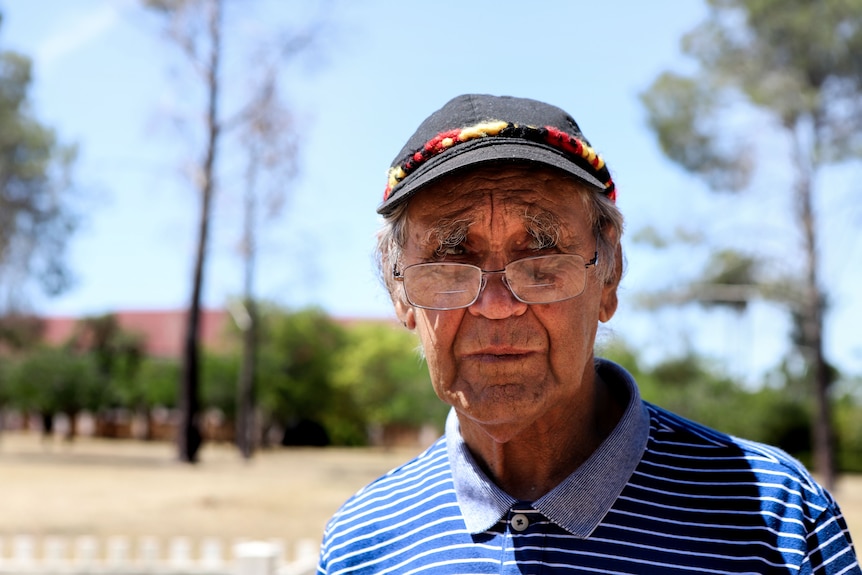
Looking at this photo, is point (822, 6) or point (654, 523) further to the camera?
point (822, 6)

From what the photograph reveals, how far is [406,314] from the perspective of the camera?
1.66 metres

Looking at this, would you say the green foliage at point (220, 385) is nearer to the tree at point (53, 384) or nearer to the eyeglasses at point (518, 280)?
the tree at point (53, 384)

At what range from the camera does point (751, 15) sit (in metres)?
19.4

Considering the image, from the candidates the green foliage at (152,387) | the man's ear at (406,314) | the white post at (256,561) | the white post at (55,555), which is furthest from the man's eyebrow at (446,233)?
the green foliage at (152,387)

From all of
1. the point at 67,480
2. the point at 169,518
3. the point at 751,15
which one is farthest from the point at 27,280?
the point at 751,15

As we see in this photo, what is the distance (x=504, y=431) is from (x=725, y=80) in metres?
19.5

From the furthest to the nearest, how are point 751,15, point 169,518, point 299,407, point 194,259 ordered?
point 299,407 → point 751,15 → point 194,259 → point 169,518

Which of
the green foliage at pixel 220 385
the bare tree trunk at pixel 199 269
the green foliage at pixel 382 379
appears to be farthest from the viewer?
the green foliage at pixel 382 379

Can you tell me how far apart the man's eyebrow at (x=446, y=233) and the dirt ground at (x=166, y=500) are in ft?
25.9

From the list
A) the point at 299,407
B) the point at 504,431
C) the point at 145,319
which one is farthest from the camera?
the point at 145,319

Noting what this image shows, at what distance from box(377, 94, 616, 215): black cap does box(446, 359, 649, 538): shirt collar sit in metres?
0.39

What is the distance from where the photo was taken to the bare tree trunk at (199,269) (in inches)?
704

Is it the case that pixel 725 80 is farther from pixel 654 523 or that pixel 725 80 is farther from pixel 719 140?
pixel 654 523

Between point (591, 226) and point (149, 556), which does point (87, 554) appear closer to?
point (149, 556)
